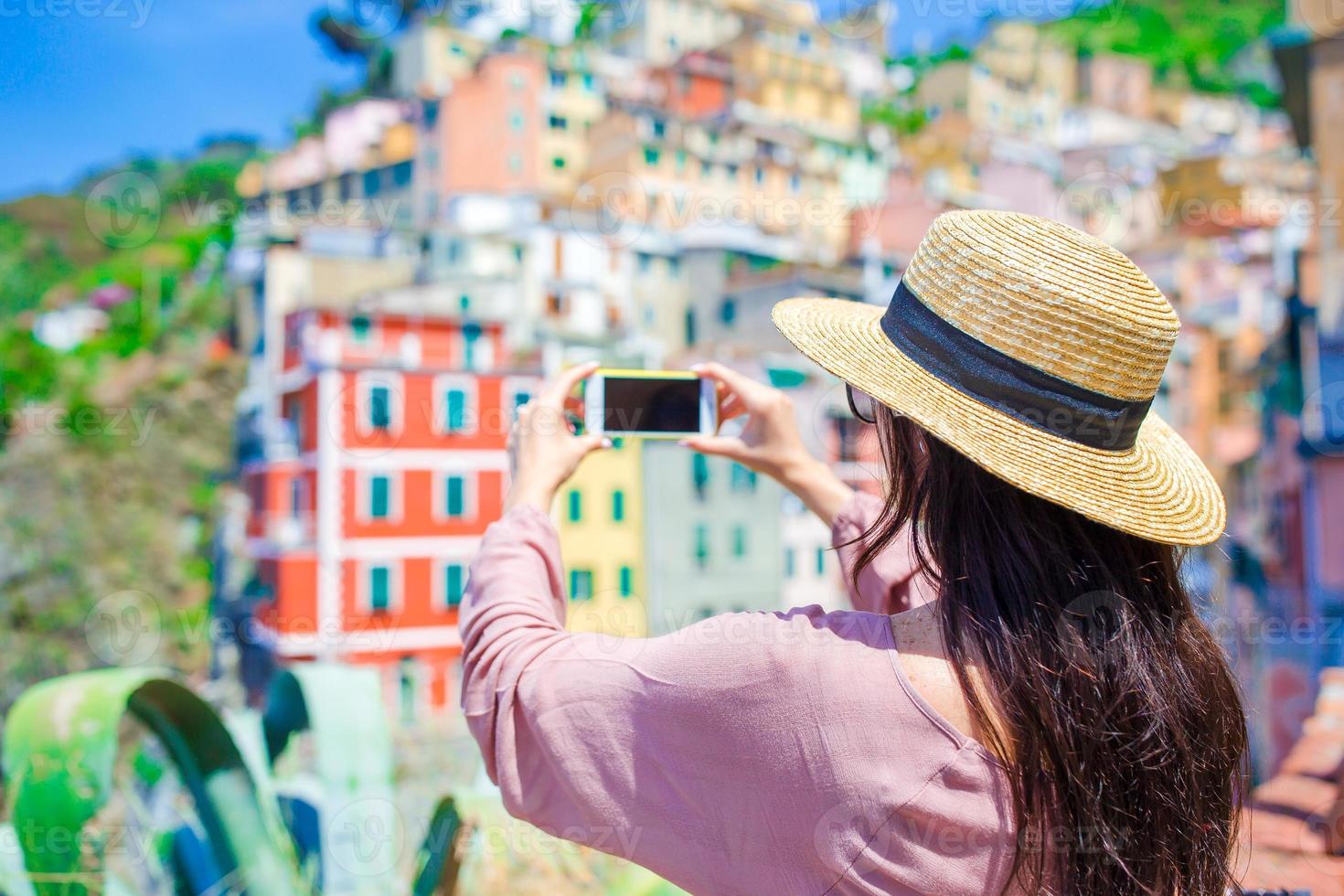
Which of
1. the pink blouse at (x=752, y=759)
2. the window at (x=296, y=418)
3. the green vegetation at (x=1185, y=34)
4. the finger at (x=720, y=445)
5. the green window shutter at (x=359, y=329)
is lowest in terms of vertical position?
the window at (x=296, y=418)

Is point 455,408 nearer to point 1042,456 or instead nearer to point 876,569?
point 876,569

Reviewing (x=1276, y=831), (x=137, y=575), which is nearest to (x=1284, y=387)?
(x=1276, y=831)

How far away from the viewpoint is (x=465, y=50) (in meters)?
34.4

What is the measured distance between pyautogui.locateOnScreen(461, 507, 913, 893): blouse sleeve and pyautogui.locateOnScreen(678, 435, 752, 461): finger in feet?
1.29

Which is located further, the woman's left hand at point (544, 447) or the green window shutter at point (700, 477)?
the green window shutter at point (700, 477)

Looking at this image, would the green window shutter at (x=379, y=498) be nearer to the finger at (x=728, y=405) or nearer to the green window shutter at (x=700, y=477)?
the green window shutter at (x=700, y=477)

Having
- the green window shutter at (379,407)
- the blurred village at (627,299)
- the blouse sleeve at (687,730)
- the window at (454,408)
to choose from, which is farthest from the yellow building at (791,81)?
the blouse sleeve at (687,730)

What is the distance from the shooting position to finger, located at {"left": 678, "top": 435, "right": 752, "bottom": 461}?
1417 mm

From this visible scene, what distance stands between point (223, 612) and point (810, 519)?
1128cm

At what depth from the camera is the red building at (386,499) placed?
716 inches

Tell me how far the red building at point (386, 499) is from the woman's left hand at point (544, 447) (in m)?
17.1

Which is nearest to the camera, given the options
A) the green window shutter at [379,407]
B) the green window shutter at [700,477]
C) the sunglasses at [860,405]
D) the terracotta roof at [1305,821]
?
the sunglasses at [860,405]

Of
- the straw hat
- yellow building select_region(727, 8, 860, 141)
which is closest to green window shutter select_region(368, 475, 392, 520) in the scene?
the straw hat

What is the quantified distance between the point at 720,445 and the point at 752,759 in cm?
55
